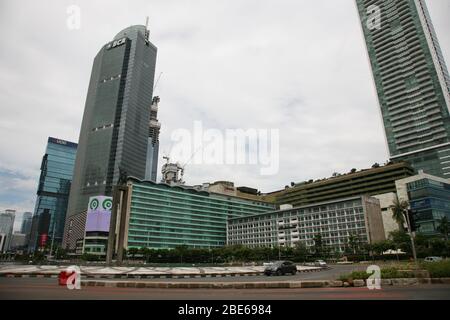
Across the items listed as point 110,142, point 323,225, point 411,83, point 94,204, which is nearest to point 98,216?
point 94,204

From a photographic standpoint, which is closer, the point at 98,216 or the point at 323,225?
the point at 323,225

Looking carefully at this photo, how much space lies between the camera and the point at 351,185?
498 feet

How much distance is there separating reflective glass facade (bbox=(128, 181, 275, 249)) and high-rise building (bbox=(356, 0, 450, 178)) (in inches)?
3973

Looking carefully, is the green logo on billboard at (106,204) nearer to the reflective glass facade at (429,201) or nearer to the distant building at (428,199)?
the distant building at (428,199)

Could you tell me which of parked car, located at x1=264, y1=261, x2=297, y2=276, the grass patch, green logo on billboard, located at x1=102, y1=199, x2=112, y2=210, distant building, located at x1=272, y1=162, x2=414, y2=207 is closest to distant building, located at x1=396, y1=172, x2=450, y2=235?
distant building, located at x1=272, y1=162, x2=414, y2=207

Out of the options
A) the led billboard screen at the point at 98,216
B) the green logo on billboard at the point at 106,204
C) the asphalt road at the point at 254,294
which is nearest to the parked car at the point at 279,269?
the asphalt road at the point at 254,294

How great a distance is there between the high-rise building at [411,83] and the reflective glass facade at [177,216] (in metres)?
101

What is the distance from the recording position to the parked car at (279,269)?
28.2m

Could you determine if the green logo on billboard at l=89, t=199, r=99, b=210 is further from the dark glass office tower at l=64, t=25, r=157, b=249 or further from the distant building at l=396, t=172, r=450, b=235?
the distant building at l=396, t=172, r=450, b=235

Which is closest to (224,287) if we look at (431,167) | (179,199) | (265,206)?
(179,199)

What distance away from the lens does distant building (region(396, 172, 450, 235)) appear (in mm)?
99625

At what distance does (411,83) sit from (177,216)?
5838 inches

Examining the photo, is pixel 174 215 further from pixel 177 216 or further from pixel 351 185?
pixel 351 185
